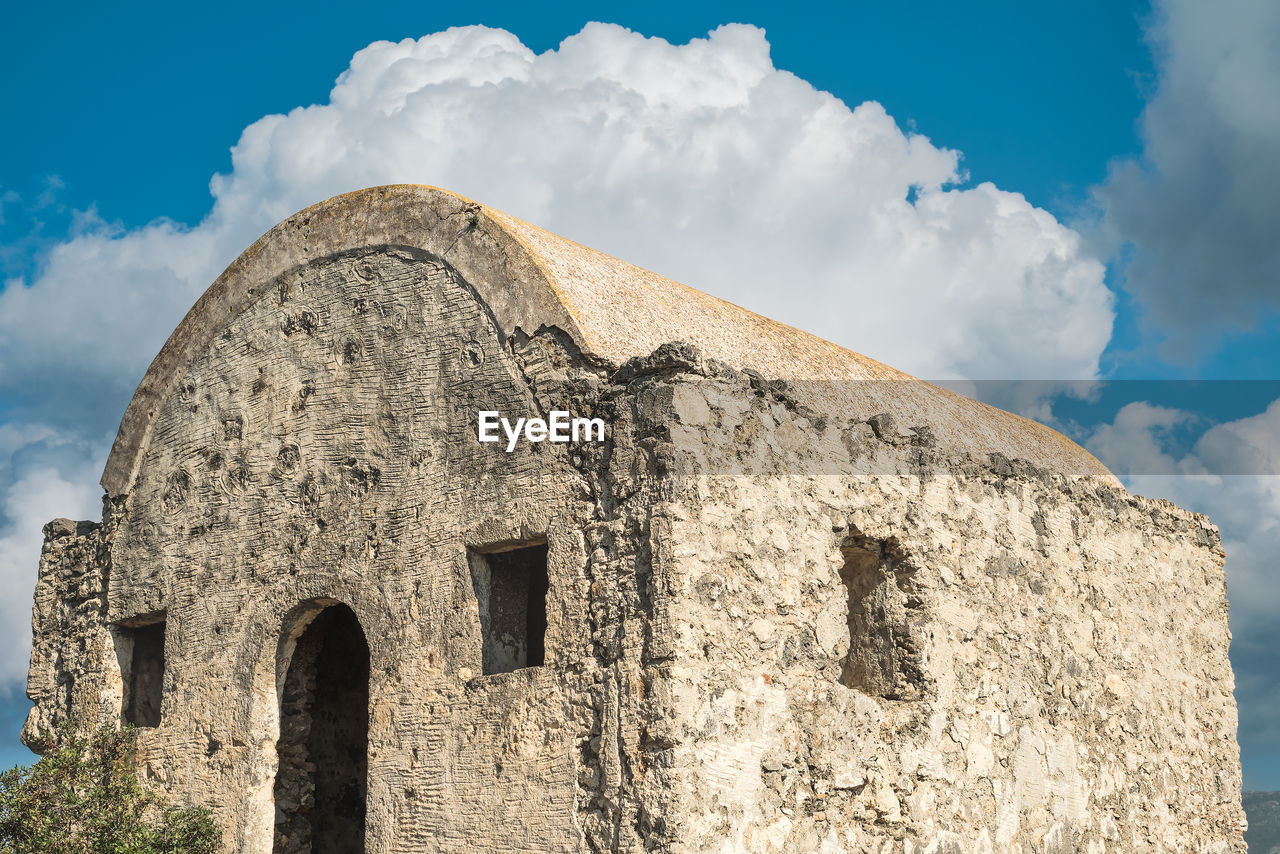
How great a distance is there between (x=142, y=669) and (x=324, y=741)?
1364 mm

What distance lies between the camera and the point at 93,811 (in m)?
8.26

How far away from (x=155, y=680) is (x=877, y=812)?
5194 mm

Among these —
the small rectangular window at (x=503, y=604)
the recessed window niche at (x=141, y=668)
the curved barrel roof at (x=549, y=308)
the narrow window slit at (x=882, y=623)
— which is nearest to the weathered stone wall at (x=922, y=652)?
the narrow window slit at (x=882, y=623)

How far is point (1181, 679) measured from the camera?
973cm

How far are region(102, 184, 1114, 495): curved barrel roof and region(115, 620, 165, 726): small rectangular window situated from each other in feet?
3.29

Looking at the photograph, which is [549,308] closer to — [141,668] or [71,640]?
[141,668]

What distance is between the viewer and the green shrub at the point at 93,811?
782 cm

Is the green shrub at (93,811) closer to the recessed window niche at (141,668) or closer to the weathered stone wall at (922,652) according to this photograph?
the recessed window niche at (141,668)

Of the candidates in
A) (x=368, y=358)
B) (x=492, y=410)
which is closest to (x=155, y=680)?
(x=368, y=358)

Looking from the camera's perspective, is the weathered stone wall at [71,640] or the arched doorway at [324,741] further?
the weathered stone wall at [71,640]

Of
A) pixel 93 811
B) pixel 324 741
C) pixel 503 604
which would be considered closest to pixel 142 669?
pixel 93 811

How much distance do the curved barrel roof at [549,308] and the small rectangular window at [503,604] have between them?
1.24m

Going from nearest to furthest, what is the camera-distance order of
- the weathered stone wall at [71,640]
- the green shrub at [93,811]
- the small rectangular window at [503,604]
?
the small rectangular window at [503,604], the green shrub at [93,811], the weathered stone wall at [71,640]

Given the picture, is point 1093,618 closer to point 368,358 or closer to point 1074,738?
point 1074,738
